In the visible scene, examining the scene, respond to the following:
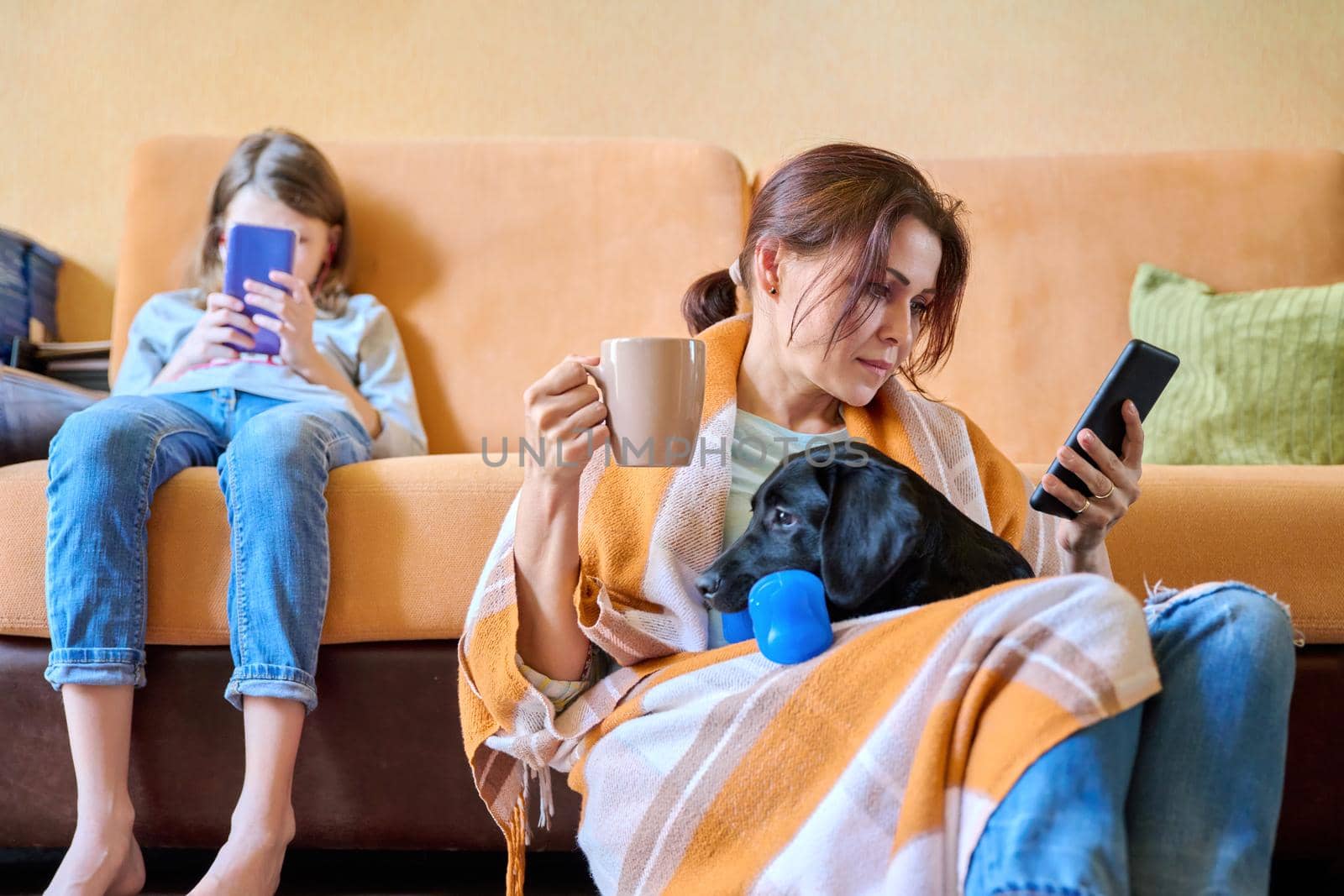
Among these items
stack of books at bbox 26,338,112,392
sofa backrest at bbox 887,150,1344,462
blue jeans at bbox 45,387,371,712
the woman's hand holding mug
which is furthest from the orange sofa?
the woman's hand holding mug

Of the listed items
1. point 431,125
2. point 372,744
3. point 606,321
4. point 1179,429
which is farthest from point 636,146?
point 372,744

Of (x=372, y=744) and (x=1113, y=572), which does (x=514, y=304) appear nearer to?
(x=372, y=744)

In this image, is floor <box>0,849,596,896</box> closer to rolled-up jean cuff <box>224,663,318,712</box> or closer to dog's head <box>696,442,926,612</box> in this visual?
rolled-up jean cuff <box>224,663,318,712</box>

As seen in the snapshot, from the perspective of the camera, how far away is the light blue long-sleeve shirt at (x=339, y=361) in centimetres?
155

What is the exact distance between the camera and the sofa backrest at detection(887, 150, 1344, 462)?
184 centimetres

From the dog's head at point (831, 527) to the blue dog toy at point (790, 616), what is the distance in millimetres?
28

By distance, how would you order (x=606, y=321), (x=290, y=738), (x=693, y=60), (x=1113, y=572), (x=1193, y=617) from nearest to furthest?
1. (x=1193, y=617)
2. (x=290, y=738)
3. (x=1113, y=572)
4. (x=606, y=321)
5. (x=693, y=60)

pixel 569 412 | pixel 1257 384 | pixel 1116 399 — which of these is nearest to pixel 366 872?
pixel 569 412

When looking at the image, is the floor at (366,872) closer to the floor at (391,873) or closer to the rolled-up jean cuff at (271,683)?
the floor at (391,873)

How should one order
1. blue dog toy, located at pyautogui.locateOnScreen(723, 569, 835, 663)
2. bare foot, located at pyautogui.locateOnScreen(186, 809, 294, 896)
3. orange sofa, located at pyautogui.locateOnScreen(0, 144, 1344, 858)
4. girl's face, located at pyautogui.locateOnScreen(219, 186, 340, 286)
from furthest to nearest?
orange sofa, located at pyautogui.locateOnScreen(0, 144, 1344, 858), girl's face, located at pyautogui.locateOnScreen(219, 186, 340, 286), bare foot, located at pyautogui.locateOnScreen(186, 809, 294, 896), blue dog toy, located at pyautogui.locateOnScreen(723, 569, 835, 663)

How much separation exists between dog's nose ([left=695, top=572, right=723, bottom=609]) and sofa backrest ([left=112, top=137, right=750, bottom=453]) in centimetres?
101

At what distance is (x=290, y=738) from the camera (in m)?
1.16

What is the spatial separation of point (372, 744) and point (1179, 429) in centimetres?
123

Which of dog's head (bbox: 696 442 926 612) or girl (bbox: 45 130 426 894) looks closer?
dog's head (bbox: 696 442 926 612)
